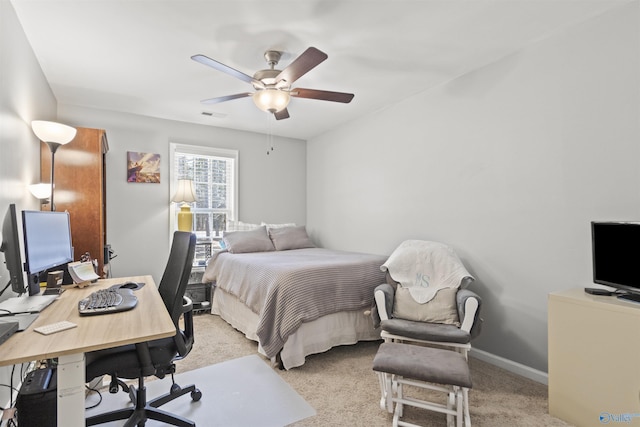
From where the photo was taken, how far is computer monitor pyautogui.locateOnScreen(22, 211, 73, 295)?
153cm

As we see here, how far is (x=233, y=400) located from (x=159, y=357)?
731 mm

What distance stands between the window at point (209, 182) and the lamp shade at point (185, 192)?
236 mm

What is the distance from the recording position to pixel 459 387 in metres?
1.76

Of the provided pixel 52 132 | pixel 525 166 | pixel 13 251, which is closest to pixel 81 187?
pixel 52 132

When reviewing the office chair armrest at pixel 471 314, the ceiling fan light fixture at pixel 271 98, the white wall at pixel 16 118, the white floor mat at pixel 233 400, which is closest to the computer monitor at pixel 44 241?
the white wall at pixel 16 118

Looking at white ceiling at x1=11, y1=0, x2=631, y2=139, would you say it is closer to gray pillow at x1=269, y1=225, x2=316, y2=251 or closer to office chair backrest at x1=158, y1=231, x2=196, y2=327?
office chair backrest at x1=158, y1=231, x2=196, y2=327

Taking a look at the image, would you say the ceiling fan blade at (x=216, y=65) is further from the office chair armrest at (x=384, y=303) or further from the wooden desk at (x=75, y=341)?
the office chair armrest at (x=384, y=303)

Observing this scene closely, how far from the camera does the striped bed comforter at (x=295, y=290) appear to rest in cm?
257

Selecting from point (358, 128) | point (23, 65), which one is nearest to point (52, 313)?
point (23, 65)

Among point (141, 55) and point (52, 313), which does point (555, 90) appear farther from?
point (52, 313)

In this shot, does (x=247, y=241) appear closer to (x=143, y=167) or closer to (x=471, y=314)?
(x=143, y=167)

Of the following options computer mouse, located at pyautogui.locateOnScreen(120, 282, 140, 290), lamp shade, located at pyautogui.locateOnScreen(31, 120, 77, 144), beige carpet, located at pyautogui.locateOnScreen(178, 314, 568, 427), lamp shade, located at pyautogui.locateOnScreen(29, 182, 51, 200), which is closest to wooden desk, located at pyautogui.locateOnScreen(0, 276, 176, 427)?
computer mouse, located at pyautogui.locateOnScreen(120, 282, 140, 290)

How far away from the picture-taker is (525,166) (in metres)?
2.51

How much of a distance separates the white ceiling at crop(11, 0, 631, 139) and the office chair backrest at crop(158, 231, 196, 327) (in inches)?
57.3
